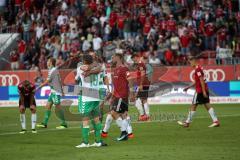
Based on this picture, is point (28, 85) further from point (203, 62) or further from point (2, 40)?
point (2, 40)

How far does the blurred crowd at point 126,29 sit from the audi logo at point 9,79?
2517 mm

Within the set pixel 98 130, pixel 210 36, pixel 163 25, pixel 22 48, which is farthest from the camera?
pixel 22 48

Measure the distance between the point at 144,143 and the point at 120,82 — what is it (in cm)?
203

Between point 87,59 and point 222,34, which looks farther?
point 222,34

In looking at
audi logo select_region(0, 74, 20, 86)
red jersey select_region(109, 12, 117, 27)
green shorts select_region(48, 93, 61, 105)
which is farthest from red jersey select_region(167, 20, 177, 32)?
green shorts select_region(48, 93, 61, 105)

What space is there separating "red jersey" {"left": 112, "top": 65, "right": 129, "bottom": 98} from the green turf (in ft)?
4.24

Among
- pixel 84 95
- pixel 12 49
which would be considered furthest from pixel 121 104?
pixel 12 49

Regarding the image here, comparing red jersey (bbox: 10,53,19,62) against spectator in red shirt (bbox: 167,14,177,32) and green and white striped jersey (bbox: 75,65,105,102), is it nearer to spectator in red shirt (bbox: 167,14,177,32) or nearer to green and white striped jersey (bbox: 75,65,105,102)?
spectator in red shirt (bbox: 167,14,177,32)

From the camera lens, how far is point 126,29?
1527 inches

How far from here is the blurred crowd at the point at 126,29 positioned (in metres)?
36.6

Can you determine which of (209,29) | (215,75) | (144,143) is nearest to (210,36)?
(209,29)

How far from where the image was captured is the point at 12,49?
4275cm

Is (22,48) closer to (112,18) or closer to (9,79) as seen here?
(9,79)

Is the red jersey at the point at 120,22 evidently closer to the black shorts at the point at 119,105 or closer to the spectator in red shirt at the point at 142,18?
the spectator in red shirt at the point at 142,18
